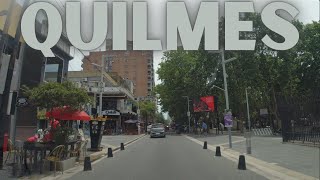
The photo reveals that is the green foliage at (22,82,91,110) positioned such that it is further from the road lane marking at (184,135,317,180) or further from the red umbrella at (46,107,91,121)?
the road lane marking at (184,135,317,180)

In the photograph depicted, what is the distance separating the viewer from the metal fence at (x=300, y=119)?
79.2ft

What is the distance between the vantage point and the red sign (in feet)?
209

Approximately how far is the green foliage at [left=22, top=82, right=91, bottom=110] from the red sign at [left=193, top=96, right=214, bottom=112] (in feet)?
151

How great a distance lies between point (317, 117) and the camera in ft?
77.9

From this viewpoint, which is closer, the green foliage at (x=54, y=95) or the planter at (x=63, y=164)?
the planter at (x=63, y=164)

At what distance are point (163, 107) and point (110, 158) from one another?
64.6 meters

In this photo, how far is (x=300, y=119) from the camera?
26172 mm

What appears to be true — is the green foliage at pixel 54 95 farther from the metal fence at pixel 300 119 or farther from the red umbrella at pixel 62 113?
the metal fence at pixel 300 119

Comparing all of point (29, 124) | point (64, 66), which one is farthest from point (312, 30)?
point (29, 124)

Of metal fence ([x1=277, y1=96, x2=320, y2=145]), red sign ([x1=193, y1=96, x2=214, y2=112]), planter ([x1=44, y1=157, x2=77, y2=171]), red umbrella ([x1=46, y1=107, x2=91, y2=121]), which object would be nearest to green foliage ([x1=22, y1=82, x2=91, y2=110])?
red umbrella ([x1=46, y1=107, x2=91, y2=121])

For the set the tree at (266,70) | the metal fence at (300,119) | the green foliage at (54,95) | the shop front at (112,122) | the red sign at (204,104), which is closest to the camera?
the green foliage at (54,95)

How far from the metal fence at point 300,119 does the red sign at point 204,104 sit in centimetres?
3361

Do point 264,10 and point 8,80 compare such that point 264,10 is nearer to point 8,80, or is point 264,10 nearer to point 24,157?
point 8,80

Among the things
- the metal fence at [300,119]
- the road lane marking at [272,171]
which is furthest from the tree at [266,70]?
the road lane marking at [272,171]
